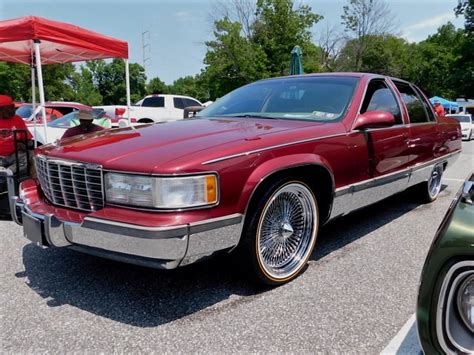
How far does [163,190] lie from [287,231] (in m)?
1.12

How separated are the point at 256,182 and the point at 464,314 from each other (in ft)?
4.49

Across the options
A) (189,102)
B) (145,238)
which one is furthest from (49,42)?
(189,102)

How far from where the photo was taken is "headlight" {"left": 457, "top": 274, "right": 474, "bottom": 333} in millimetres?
1358

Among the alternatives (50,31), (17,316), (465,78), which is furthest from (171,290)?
(465,78)

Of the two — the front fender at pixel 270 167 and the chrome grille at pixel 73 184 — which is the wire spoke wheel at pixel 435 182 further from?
the chrome grille at pixel 73 184

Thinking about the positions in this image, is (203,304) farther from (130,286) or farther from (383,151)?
(383,151)

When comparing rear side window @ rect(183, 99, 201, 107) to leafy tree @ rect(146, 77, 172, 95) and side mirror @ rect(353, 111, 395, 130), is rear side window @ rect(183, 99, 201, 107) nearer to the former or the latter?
side mirror @ rect(353, 111, 395, 130)

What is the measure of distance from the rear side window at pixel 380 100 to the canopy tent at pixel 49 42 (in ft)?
14.9

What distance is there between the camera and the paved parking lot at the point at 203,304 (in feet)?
7.30

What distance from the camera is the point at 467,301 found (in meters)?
1.37

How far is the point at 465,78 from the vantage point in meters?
37.8

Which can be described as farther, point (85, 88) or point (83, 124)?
point (85, 88)

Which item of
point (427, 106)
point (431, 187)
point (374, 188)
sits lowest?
point (431, 187)

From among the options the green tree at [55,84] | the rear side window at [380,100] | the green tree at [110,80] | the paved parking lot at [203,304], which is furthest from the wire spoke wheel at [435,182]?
the green tree at [110,80]
